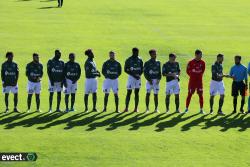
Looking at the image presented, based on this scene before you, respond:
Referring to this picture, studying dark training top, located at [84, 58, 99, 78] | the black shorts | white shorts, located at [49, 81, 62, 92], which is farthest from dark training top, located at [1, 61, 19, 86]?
the black shorts

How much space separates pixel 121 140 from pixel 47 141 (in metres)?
2.26

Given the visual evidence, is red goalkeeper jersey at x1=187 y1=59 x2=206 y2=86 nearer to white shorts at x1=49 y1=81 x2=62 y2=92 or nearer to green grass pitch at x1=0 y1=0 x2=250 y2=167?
green grass pitch at x1=0 y1=0 x2=250 y2=167

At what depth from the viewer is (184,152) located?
16.7 m

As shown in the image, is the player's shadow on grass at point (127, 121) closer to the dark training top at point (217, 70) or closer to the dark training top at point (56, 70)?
the dark training top at point (56, 70)

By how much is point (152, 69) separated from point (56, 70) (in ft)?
11.3

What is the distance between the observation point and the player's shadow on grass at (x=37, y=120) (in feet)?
61.6

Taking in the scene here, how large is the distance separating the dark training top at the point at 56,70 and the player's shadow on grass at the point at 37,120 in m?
1.26

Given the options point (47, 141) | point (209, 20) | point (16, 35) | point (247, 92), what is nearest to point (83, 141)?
point (47, 141)

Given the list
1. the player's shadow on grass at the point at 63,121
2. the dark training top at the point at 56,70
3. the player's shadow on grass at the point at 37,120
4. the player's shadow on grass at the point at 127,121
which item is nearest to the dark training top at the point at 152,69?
the player's shadow on grass at the point at 127,121

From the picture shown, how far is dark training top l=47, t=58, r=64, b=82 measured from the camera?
20.3 meters

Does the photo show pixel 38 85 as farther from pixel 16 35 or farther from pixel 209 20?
pixel 209 20

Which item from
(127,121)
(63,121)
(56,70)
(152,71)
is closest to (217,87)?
(152,71)

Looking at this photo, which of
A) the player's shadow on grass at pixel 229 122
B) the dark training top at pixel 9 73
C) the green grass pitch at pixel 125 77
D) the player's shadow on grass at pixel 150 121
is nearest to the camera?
the green grass pitch at pixel 125 77

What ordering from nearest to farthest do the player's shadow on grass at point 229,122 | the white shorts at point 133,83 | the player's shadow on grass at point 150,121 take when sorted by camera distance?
the player's shadow on grass at point 150,121
the player's shadow on grass at point 229,122
the white shorts at point 133,83
